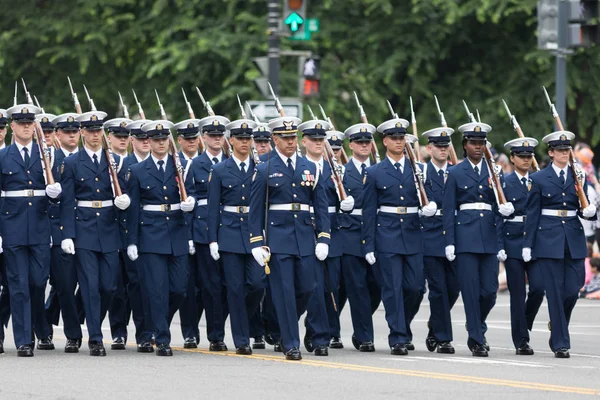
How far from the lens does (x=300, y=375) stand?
529 inches

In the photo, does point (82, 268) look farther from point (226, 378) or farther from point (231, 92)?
point (231, 92)

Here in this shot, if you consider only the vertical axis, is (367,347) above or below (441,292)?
below

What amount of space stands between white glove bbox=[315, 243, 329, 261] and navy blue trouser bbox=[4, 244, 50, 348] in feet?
8.12

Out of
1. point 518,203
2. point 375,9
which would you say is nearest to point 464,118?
point 375,9

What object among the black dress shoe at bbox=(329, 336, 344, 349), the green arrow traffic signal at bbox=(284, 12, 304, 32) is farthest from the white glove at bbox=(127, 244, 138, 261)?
the green arrow traffic signal at bbox=(284, 12, 304, 32)

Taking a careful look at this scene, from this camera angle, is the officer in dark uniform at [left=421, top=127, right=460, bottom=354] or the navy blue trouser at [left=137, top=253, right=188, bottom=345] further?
the officer in dark uniform at [left=421, top=127, right=460, bottom=354]

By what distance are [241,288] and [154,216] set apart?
103cm

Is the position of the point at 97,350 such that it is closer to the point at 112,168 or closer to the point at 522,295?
the point at 112,168

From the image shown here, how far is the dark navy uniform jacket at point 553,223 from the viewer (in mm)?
15555

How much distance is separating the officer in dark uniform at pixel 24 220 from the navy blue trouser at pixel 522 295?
4.31 metres

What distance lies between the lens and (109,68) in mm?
34625

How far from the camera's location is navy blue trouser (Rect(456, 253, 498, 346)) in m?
15.6

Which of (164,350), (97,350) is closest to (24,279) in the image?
(97,350)

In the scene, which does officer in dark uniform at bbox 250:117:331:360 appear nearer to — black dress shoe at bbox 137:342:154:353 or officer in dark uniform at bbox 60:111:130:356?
officer in dark uniform at bbox 60:111:130:356
